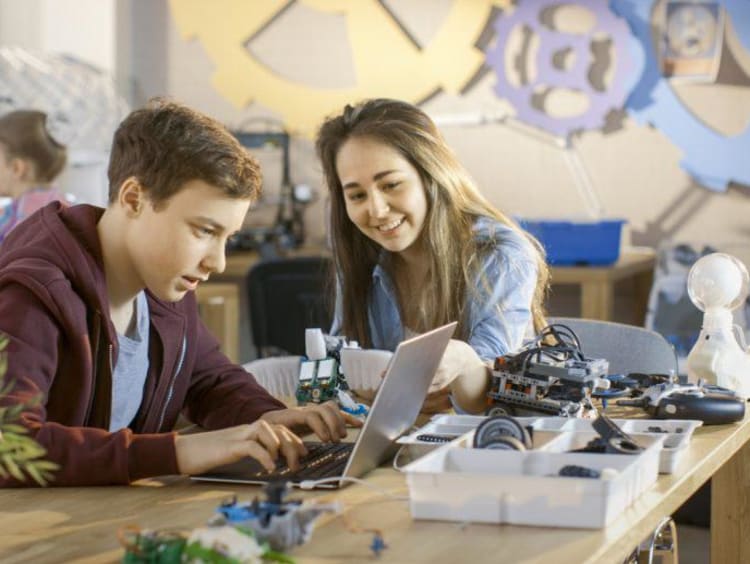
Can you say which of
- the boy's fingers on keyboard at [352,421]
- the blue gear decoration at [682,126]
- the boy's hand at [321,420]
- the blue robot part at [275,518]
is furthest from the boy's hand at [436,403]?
the blue gear decoration at [682,126]

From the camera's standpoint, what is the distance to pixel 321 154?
2615mm

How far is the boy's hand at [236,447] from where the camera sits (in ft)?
4.88

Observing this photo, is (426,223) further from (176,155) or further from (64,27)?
(64,27)

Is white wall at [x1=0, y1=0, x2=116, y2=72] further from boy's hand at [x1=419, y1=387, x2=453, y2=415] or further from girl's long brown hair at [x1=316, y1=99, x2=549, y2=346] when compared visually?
boy's hand at [x1=419, y1=387, x2=453, y2=415]

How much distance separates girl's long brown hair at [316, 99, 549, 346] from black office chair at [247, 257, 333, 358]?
1.55 m

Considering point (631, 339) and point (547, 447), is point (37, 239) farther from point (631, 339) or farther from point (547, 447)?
point (631, 339)

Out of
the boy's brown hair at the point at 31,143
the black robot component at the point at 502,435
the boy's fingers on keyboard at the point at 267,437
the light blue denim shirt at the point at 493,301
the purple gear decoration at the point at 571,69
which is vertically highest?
the purple gear decoration at the point at 571,69

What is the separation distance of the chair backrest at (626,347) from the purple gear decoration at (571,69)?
2399 millimetres

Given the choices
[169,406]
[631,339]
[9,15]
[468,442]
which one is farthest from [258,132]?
[468,442]

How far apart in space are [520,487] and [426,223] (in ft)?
4.20

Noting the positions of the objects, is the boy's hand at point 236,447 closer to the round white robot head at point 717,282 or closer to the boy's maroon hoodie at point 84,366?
the boy's maroon hoodie at point 84,366

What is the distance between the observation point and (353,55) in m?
5.12

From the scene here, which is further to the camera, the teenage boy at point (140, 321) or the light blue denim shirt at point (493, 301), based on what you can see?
the light blue denim shirt at point (493, 301)

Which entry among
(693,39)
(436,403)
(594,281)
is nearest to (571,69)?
(693,39)
